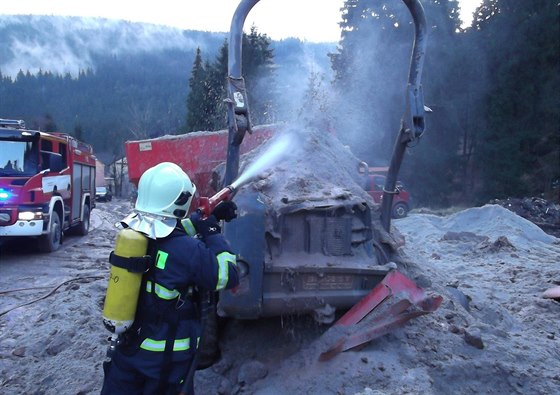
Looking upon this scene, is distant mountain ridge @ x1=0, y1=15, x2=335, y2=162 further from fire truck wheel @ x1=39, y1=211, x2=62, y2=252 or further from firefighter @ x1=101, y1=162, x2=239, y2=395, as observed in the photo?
firefighter @ x1=101, y1=162, x2=239, y2=395

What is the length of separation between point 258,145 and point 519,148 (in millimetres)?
25898

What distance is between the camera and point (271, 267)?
13.8ft

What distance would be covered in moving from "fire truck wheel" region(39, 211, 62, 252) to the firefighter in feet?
31.2

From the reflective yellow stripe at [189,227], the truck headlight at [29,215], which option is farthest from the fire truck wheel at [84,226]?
the reflective yellow stripe at [189,227]

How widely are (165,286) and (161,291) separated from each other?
45mm

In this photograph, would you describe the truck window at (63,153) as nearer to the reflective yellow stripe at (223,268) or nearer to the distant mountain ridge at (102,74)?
the distant mountain ridge at (102,74)

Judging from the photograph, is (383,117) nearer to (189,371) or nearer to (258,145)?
(258,145)

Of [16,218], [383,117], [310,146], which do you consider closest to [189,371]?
[310,146]

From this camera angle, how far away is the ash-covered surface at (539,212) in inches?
784

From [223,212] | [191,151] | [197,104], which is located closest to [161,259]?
[223,212]

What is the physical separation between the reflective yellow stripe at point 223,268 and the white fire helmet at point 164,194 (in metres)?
0.36

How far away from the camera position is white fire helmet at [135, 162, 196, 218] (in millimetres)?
3346

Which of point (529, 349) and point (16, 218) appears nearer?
point (529, 349)

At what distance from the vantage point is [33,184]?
11.0m
